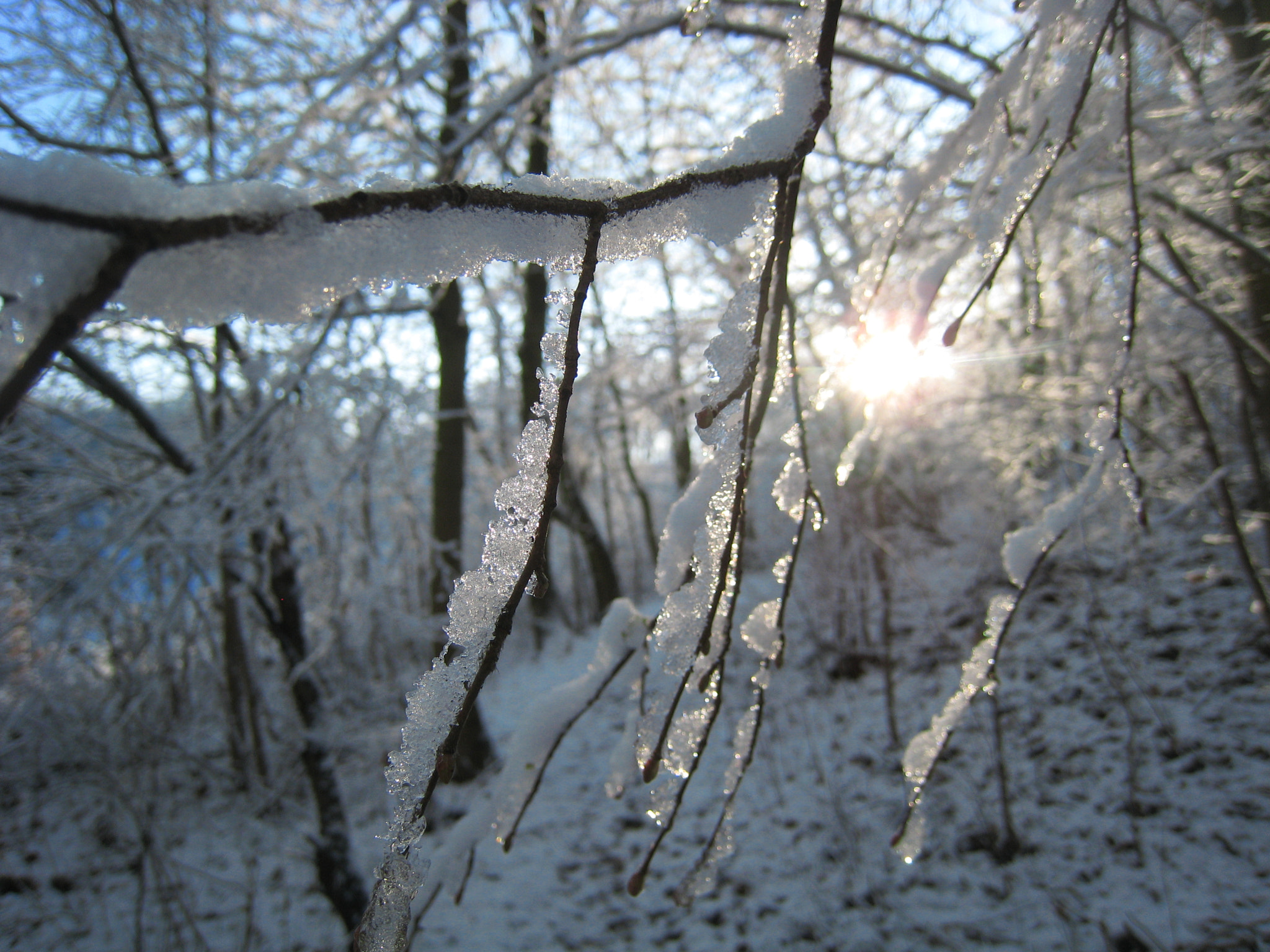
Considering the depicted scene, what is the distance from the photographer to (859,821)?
3922 mm

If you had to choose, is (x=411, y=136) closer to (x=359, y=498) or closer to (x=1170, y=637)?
(x=359, y=498)

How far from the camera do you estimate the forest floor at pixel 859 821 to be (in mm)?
3090

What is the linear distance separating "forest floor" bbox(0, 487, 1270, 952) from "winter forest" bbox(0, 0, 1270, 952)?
33mm

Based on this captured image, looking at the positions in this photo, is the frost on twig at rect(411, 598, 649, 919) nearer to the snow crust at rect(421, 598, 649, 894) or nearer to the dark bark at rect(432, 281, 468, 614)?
the snow crust at rect(421, 598, 649, 894)

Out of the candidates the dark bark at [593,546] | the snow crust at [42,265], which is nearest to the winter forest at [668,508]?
the snow crust at [42,265]

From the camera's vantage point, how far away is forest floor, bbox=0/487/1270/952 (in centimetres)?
309

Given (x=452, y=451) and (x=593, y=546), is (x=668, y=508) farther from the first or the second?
(x=593, y=546)

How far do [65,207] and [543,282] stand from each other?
741cm

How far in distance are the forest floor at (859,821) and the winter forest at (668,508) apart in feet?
0.11

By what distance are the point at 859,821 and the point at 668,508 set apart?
2.37 meters

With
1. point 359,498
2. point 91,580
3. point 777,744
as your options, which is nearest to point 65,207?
point 91,580

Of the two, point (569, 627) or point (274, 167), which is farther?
point (569, 627)

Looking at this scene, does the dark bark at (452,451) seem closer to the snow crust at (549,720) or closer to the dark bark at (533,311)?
the dark bark at (533,311)

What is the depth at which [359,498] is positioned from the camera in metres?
4.47
